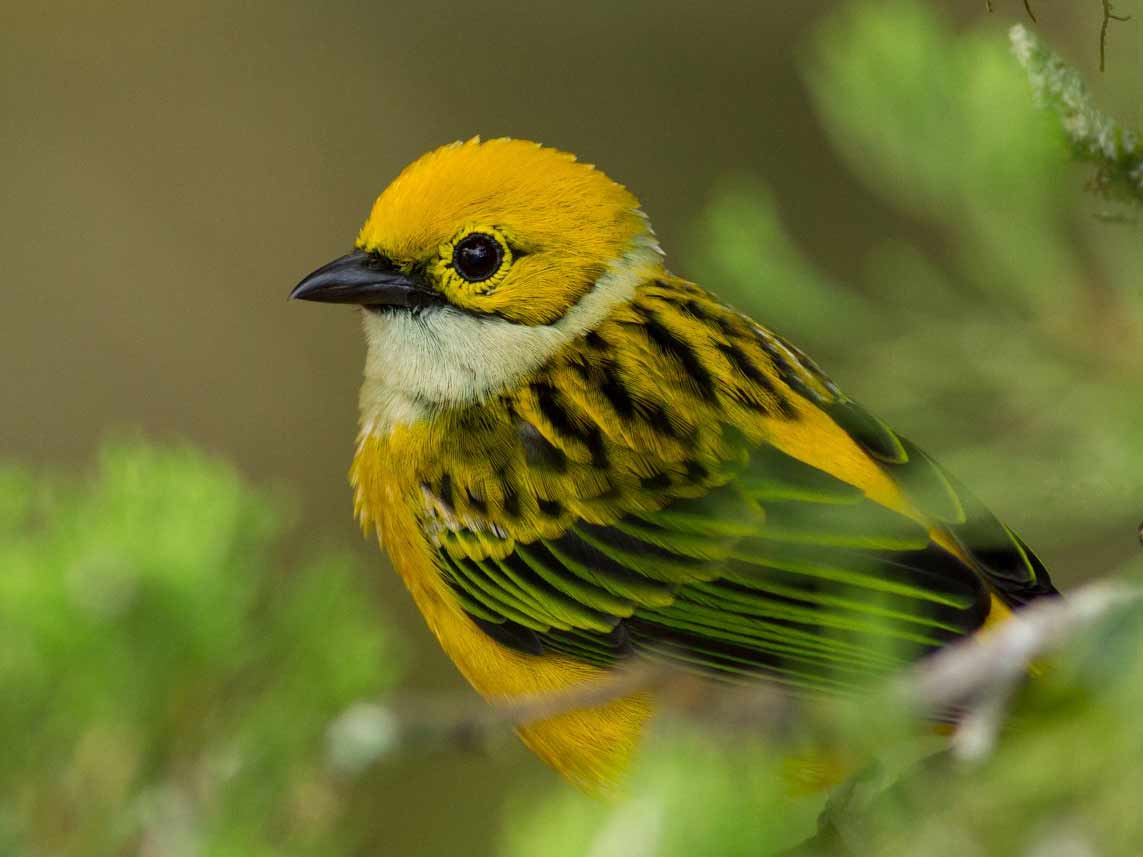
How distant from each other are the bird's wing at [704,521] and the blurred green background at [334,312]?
0.95ft

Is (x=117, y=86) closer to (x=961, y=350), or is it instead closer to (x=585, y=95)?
(x=585, y=95)

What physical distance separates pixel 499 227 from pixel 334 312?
11.2ft

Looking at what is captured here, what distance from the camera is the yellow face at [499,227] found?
9.99 feet

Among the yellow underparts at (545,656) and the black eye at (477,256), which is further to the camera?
the black eye at (477,256)

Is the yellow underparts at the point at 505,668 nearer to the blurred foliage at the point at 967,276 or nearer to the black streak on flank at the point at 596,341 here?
the black streak on flank at the point at 596,341

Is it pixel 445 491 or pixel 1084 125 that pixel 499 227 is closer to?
pixel 445 491

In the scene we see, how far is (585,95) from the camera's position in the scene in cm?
617

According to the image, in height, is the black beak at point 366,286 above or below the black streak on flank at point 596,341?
above

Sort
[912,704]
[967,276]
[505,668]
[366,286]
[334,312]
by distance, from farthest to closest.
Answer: [334,312] < [366,286] < [505,668] < [967,276] < [912,704]

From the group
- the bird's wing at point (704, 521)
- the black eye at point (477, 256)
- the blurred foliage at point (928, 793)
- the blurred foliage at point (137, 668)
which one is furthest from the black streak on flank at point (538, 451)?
the blurred foliage at point (928, 793)

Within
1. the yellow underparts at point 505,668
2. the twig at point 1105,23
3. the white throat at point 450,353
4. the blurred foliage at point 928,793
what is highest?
the twig at point 1105,23

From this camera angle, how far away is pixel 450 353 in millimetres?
3113

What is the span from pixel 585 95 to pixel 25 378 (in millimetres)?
2619

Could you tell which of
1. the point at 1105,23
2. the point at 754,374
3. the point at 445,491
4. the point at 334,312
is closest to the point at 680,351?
the point at 754,374
